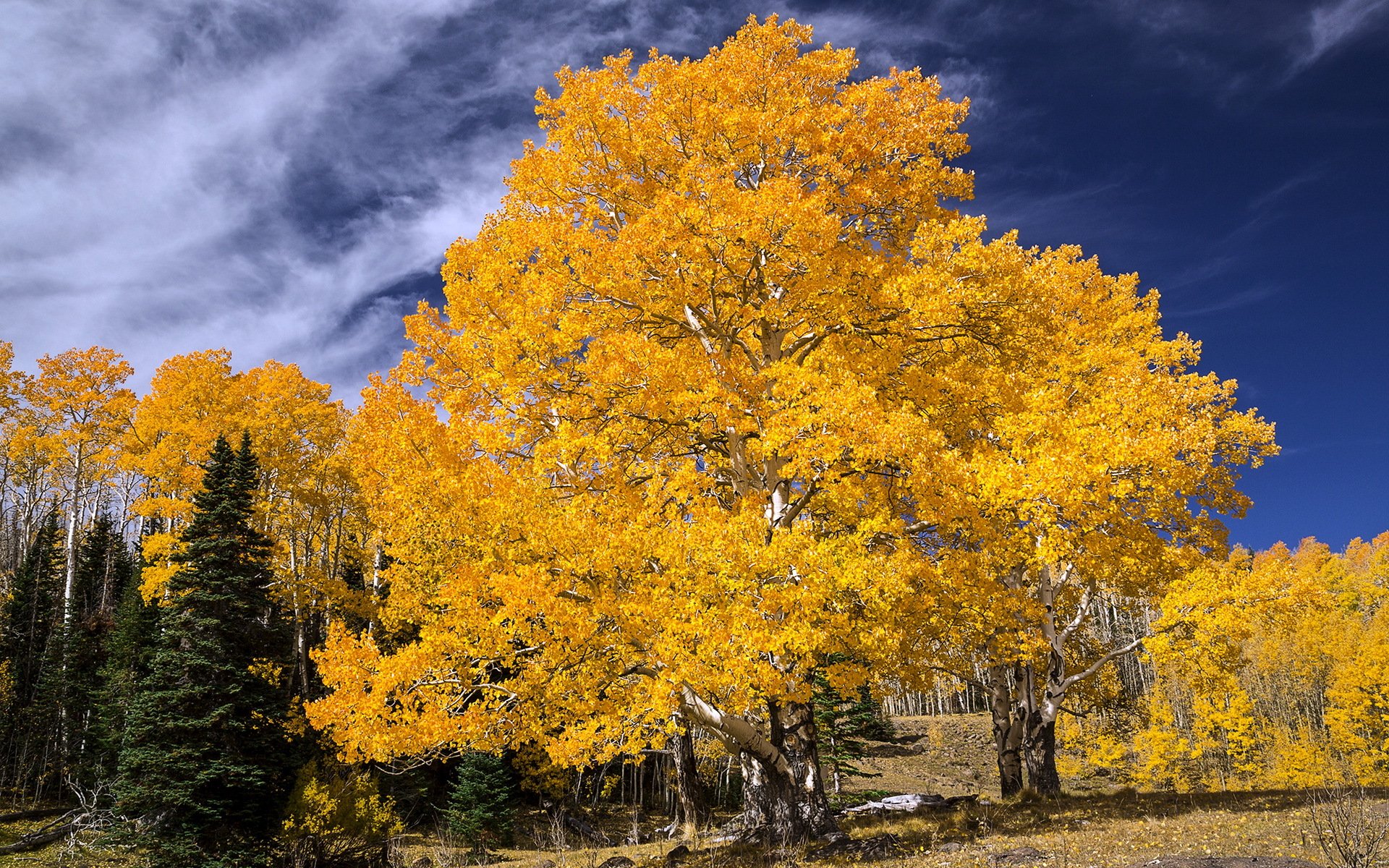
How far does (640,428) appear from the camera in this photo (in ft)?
35.9

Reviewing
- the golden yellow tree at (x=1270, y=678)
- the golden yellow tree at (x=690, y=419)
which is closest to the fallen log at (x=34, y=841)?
the golden yellow tree at (x=690, y=419)

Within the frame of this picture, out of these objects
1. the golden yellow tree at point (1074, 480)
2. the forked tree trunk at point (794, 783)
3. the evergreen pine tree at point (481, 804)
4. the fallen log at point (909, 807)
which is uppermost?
the golden yellow tree at point (1074, 480)

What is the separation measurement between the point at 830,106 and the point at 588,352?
4.83 meters

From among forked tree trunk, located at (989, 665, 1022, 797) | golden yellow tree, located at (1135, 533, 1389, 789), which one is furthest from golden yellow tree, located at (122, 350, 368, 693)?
golden yellow tree, located at (1135, 533, 1389, 789)

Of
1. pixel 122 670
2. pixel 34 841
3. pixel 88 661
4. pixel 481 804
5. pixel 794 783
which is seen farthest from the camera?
pixel 88 661

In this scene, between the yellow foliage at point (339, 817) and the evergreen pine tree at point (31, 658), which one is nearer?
the yellow foliage at point (339, 817)

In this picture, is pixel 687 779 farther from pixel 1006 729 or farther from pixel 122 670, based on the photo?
pixel 122 670

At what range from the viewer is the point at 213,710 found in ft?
58.0

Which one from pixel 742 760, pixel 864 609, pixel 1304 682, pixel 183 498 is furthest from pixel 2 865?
pixel 1304 682

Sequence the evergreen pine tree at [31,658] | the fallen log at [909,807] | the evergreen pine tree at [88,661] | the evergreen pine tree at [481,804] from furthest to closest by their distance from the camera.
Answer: the evergreen pine tree at [31,658]
the evergreen pine tree at [88,661]
the evergreen pine tree at [481,804]
the fallen log at [909,807]

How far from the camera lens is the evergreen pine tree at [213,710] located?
16.7m

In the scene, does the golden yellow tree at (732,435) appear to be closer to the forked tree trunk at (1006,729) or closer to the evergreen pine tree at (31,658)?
the forked tree trunk at (1006,729)

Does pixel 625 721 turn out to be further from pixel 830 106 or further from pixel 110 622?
pixel 110 622

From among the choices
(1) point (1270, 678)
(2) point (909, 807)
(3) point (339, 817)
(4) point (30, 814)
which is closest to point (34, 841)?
(4) point (30, 814)
